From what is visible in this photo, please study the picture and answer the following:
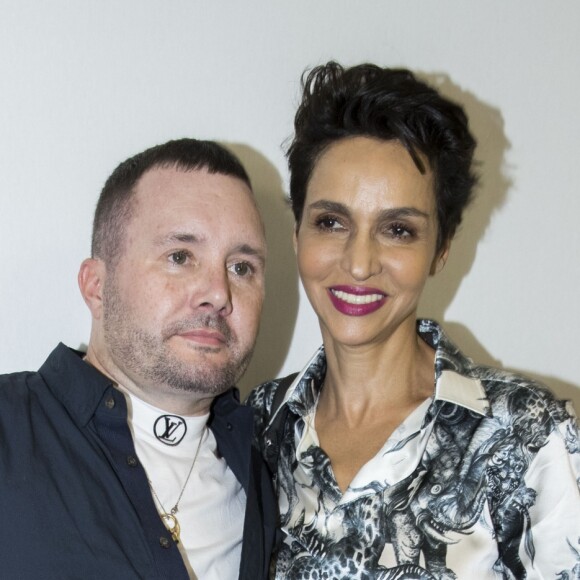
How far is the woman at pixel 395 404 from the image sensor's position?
64.0 inches

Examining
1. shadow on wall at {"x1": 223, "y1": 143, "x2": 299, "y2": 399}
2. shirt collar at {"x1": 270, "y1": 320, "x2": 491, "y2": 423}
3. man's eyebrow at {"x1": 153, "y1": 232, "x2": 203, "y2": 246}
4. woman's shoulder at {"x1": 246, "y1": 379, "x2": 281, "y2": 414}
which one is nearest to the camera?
shirt collar at {"x1": 270, "y1": 320, "x2": 491, "y2": 423}

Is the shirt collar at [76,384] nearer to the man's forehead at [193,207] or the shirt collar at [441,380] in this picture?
the man's forehead at [193,207]

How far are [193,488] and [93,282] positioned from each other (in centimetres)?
51

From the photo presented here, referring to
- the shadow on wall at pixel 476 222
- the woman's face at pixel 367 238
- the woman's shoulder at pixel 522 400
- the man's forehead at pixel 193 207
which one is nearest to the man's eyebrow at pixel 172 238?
the man's forehead at pixel 193 207

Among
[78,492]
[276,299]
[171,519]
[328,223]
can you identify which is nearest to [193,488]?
[171,519]

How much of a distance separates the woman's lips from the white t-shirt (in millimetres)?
431

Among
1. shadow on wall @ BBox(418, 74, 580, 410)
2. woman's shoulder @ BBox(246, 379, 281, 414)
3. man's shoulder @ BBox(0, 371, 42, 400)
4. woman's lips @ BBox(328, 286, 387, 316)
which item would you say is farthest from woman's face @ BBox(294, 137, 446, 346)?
shadow on wall @ BBox(418, 74, 580, 410)

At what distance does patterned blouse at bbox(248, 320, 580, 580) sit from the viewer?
1.60 meters

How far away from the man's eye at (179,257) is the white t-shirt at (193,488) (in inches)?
12.3

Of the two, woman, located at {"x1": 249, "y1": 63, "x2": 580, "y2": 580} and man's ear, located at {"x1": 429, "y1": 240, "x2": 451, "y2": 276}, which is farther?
man's ear, located at {"x1": 429, "y1": 240, "x2": 451, "y2": 276}

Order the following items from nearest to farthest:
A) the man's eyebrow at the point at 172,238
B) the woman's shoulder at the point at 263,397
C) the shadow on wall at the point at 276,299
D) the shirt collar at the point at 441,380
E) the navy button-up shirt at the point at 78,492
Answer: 1. the navy button-up shirt at the point at 78,492
2. the shirt collar at the point at 441,380
3. the man's eyebrow at the point at 172,238
4. the woman's shoulder at the point at 263,397
5. the shadow on wall at the point at 276,299

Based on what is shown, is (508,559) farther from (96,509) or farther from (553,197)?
(553,197)

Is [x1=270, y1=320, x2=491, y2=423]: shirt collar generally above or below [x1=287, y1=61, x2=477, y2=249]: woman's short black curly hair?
below

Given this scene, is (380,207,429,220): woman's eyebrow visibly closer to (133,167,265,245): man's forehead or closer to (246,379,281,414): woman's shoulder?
(133,167,265,245): man's forehead
